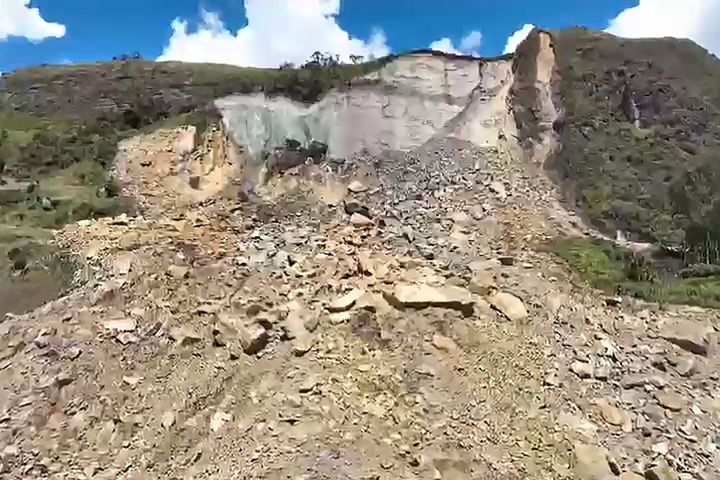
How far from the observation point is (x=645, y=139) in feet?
80.6

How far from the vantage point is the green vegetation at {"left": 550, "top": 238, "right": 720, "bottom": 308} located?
412 inches

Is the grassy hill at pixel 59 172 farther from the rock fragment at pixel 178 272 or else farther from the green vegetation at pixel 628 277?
the green vegetation at pixel 628 277

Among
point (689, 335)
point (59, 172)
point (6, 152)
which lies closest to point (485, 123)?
point (689, 335)

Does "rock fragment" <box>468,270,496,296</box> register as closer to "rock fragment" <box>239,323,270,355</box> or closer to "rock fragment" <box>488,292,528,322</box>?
"rock fragment" <box>488,292,528,322</box>

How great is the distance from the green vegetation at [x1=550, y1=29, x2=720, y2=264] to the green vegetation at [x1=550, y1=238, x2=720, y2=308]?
122 cm

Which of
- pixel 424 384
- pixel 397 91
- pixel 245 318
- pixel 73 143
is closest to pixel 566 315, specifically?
pixel 424 384

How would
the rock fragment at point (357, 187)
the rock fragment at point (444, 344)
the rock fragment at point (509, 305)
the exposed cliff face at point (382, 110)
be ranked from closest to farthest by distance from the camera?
the rock fragment at point (444, 344) → the rock fragment at point (509, 305) → the rock fragment at point (357, 187) → the exposed cliff face at point (382, 110)

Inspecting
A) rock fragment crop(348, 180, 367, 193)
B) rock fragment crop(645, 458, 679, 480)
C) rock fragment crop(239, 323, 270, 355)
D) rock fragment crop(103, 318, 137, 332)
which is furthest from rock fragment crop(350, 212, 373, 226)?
rock fragment crop(645, 458, 679, 480)

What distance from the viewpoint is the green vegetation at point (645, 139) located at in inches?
548

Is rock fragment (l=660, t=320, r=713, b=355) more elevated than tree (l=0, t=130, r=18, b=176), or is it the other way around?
tree (l=0, t=130, r=18, b=176)

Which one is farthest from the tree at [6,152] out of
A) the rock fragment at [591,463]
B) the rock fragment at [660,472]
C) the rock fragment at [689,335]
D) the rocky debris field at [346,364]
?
the rock fragment at [660,472]

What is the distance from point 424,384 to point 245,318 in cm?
227

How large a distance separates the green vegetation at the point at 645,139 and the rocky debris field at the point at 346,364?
3.85 metres

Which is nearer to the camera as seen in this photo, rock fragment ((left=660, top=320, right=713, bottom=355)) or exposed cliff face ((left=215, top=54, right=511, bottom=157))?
rock fragment ((left=660, top=320, right=713, bottom=355))
